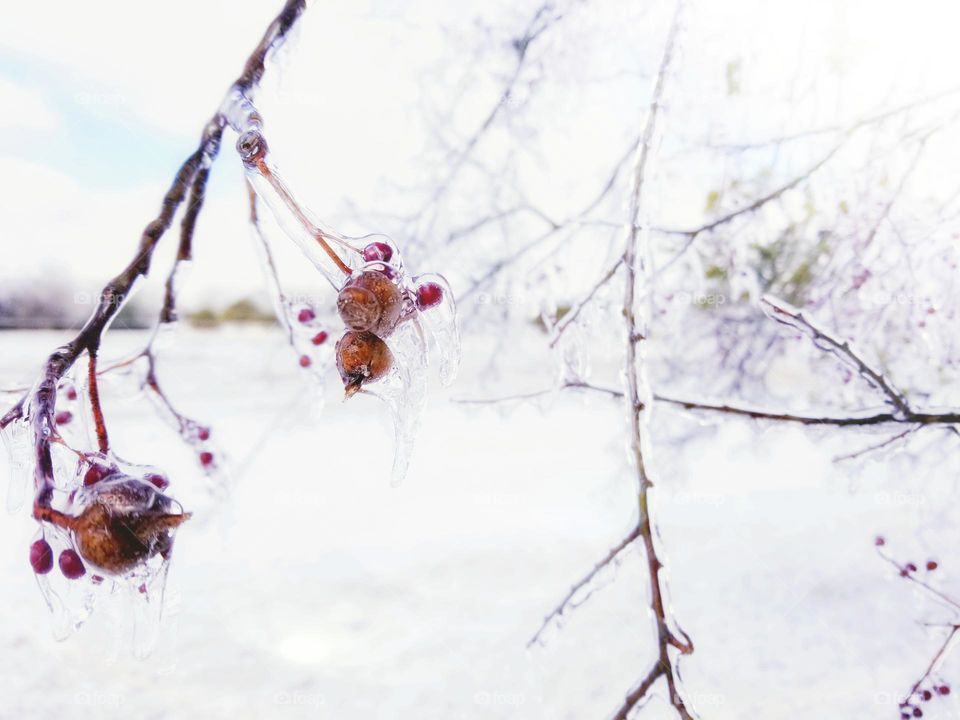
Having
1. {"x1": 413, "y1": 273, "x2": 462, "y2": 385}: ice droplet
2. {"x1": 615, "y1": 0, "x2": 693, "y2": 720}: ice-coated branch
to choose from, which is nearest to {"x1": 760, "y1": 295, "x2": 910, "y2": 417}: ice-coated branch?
{"x1": 615, "y1": 0, "x2": 693, "y2": 720}: ice-coated branch

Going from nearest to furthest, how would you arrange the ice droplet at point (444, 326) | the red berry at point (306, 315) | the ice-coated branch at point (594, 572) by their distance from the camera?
the ice droplet at point (444, 326)
the ice-coated branch at point (594, 572)
the red berry at point (306, 315)

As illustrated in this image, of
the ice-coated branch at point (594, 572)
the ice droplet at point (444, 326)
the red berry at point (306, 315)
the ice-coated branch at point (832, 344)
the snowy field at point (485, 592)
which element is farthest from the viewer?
the snowy field at point (485, 592)

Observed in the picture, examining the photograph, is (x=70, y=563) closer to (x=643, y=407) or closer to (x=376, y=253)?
(x=376, y=253)

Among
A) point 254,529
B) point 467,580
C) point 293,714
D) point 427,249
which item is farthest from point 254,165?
point 254,529

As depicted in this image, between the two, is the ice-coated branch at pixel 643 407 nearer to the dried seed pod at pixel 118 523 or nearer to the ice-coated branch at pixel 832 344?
the ice-coated branch at pixel 832 344

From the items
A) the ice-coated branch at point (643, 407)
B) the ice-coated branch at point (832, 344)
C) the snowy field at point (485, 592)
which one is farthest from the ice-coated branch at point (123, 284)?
the snowy field at point (485, 592)

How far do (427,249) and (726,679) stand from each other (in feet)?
6.97

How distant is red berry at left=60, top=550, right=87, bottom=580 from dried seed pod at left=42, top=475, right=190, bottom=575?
0.05 m

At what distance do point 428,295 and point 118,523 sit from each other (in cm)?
27

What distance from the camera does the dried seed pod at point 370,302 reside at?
1.50 ft

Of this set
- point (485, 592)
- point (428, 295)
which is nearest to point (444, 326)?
point (428, 295)

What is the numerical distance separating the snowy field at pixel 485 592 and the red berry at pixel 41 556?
83 cm

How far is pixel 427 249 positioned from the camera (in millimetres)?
2078

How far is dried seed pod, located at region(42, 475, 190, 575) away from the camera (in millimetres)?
430
